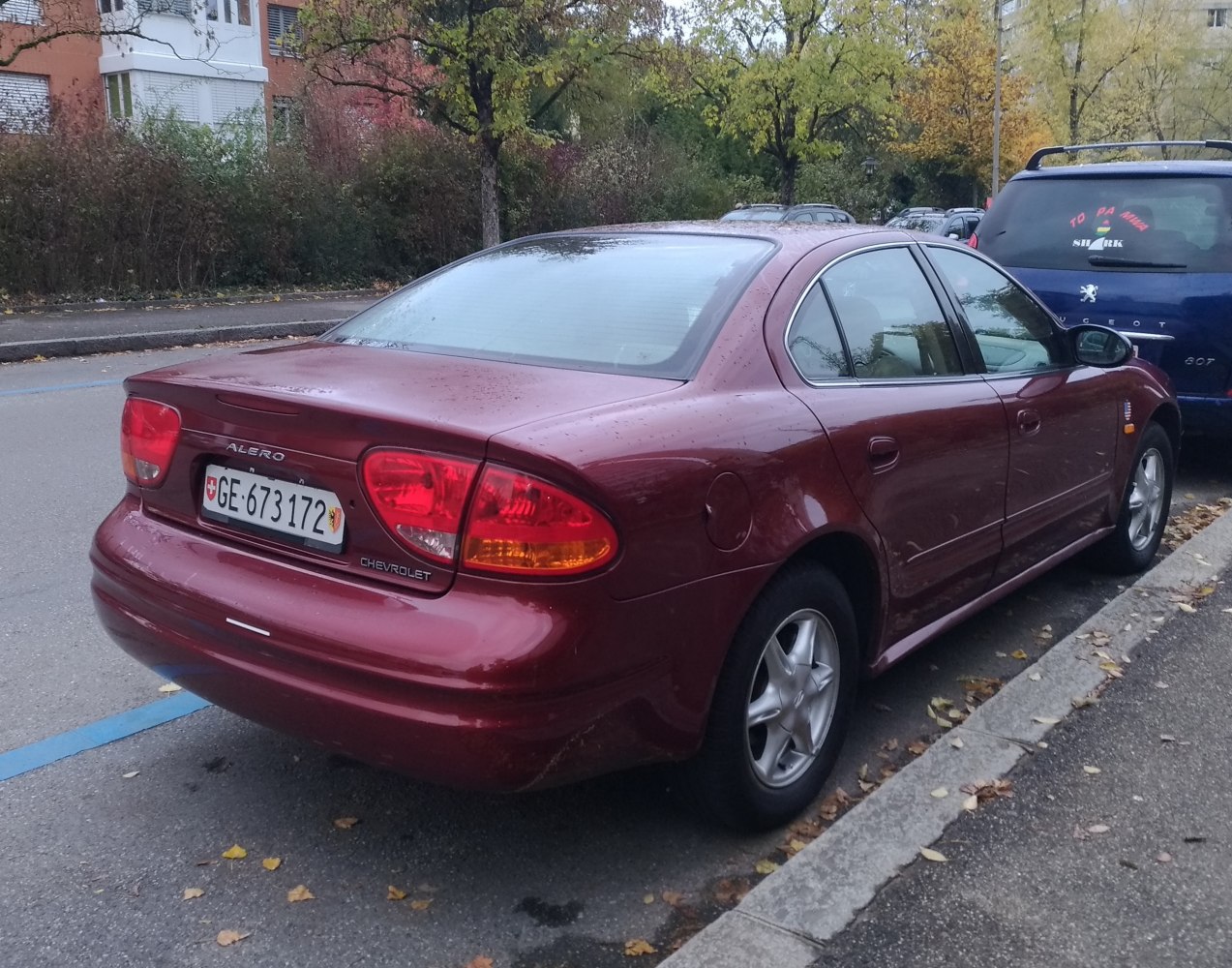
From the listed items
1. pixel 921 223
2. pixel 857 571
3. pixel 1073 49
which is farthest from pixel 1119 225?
pixel 1073 49

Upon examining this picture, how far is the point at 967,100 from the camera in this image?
4447cm

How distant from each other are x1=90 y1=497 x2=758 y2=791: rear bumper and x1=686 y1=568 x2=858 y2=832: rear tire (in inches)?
4.4

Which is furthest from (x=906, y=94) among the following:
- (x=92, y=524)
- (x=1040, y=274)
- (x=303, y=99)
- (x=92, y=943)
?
(x=92, y=943)

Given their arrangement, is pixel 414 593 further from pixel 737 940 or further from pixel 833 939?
pixel 833 939

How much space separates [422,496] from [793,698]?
1.16 meters

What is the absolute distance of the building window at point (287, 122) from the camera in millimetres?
20391

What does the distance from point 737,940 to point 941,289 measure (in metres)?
2.36

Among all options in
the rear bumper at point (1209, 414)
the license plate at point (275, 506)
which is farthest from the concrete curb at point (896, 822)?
the rear bumper at point (1209, 414)

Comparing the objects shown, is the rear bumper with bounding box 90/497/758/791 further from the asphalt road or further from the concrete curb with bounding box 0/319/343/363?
the concrete curb with bounding box 0/319/343/363

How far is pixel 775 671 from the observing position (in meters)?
3.18

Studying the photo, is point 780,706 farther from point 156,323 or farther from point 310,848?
point 156,323

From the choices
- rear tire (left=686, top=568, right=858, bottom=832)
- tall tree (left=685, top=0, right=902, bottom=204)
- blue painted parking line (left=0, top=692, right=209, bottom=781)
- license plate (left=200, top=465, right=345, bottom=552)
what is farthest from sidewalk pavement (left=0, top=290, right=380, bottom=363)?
tall tree (left=685, top=0, right=902, bottom=204)

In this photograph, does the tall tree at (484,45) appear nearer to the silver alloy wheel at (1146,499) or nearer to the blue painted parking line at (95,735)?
the silver alloy wheel at (1146,499)

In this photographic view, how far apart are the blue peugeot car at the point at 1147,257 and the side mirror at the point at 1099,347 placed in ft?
7.92
